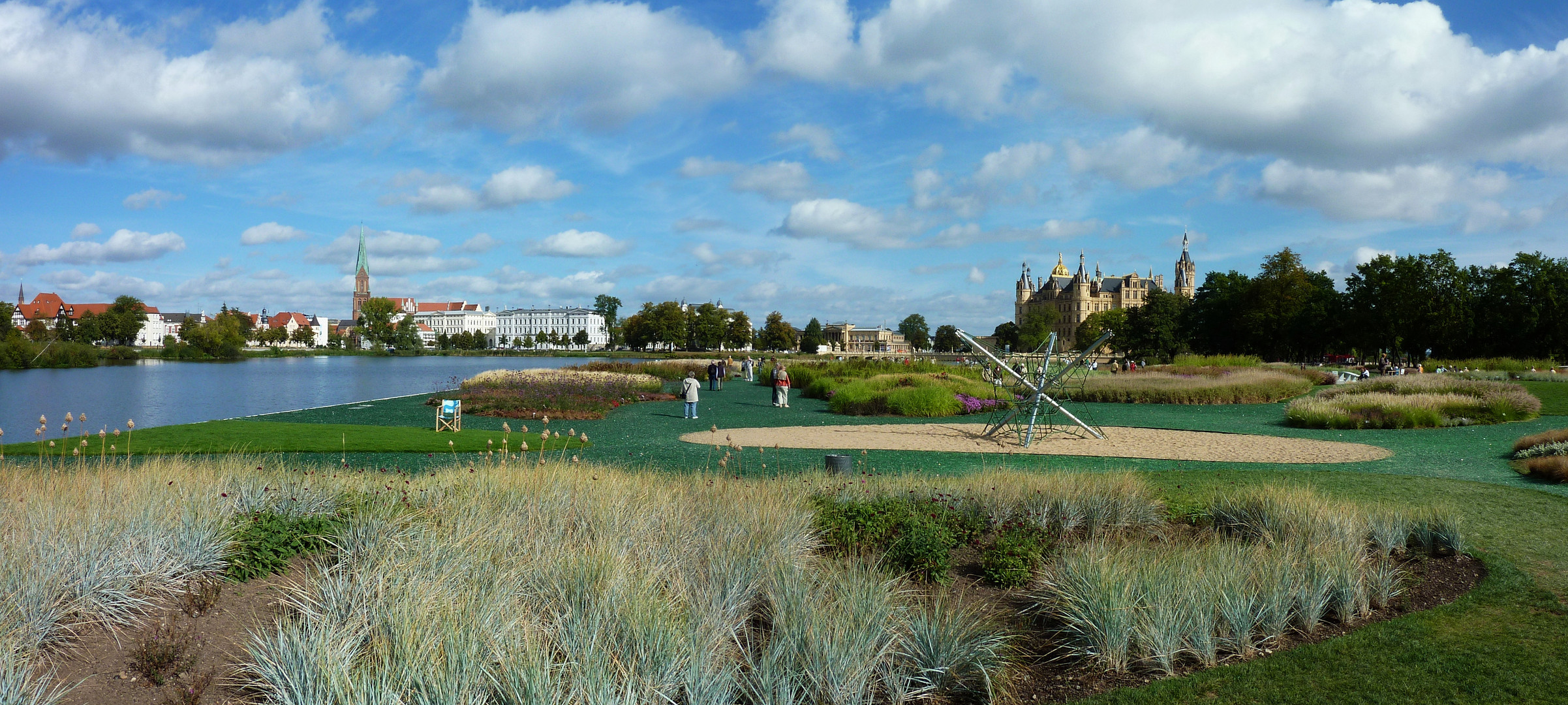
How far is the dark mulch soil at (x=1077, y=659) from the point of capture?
4.61 metres

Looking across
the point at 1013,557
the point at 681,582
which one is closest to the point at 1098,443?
the point at 1013,557

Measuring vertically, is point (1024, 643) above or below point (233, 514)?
below

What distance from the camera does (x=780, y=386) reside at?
24266 mm

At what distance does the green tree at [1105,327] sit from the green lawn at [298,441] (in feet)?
242

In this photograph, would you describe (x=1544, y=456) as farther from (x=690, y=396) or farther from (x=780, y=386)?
(x=780, y=386)

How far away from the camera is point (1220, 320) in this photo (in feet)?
241

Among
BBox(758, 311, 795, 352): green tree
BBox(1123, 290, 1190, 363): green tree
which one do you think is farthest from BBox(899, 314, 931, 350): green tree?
BBox(1123, 290, 1190, 363): green tree

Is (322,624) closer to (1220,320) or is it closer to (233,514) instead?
(233,514)

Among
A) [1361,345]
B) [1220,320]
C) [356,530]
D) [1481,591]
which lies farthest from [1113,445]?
[1220,320]

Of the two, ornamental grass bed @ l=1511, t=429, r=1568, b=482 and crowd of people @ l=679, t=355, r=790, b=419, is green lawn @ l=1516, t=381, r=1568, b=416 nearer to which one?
ornamental grass bed @ l=1511, t=429, r=1568, b=482

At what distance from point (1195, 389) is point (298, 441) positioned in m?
24.1

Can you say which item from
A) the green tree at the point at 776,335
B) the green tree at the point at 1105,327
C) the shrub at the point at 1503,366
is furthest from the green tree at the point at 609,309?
the shrub at the point at 1503,366

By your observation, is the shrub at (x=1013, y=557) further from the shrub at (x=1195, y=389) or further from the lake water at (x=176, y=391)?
the shrub at (x=1195, y=389)

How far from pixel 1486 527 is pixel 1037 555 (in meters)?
5.04
